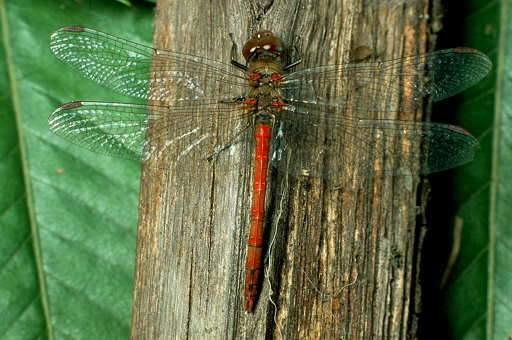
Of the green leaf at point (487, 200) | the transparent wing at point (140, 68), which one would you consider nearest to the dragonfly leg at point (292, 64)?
the transparent wing at point (140, 68)

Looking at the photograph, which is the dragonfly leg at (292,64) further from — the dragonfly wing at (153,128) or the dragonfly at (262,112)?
the dragonfly wing at (153,128)

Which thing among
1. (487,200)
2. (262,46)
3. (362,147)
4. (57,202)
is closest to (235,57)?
(262,46)

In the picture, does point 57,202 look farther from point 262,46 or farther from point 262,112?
point 262,46

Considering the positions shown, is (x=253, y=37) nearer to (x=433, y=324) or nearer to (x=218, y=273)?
(x=218, y=273)

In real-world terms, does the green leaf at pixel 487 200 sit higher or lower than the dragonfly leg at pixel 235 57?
lower

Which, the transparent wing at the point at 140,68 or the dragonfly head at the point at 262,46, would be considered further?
the transparent wing at the point at 140,68
